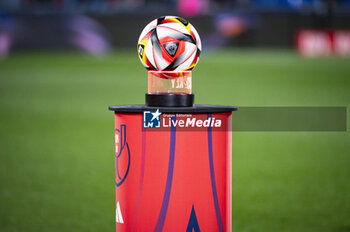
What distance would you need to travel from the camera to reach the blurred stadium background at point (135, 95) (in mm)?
5328

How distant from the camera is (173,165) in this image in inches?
131

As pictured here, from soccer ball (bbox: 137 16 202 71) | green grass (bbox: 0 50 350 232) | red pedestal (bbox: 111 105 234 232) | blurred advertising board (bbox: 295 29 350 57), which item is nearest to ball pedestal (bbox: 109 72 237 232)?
red pedestal (bbox: 111 105 234 232)

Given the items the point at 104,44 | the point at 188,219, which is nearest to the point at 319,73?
the point at 104,44

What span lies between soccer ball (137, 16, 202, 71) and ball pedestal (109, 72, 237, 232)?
0.23 m

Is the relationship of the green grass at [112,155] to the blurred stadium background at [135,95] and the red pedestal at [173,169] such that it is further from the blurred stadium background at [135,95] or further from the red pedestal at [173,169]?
the red pedestal at [173,169]

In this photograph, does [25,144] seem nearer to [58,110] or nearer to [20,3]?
[58,110]

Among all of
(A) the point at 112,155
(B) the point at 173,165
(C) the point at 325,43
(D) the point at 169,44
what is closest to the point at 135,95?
(A) the point at 112,155

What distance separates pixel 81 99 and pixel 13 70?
697cm

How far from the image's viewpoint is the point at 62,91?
14617 mm

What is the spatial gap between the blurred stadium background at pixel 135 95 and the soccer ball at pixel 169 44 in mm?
1649

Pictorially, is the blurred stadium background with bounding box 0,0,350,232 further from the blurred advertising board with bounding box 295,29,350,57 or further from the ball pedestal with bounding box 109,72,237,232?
the ball pedestal with bounding box 109,72,237,232

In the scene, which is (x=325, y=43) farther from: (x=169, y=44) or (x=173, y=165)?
(x=173, y=165)

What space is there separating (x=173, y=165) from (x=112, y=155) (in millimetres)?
4413

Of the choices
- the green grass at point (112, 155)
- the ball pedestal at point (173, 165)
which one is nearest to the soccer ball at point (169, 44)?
the ball pedestal at point (173, 165)
